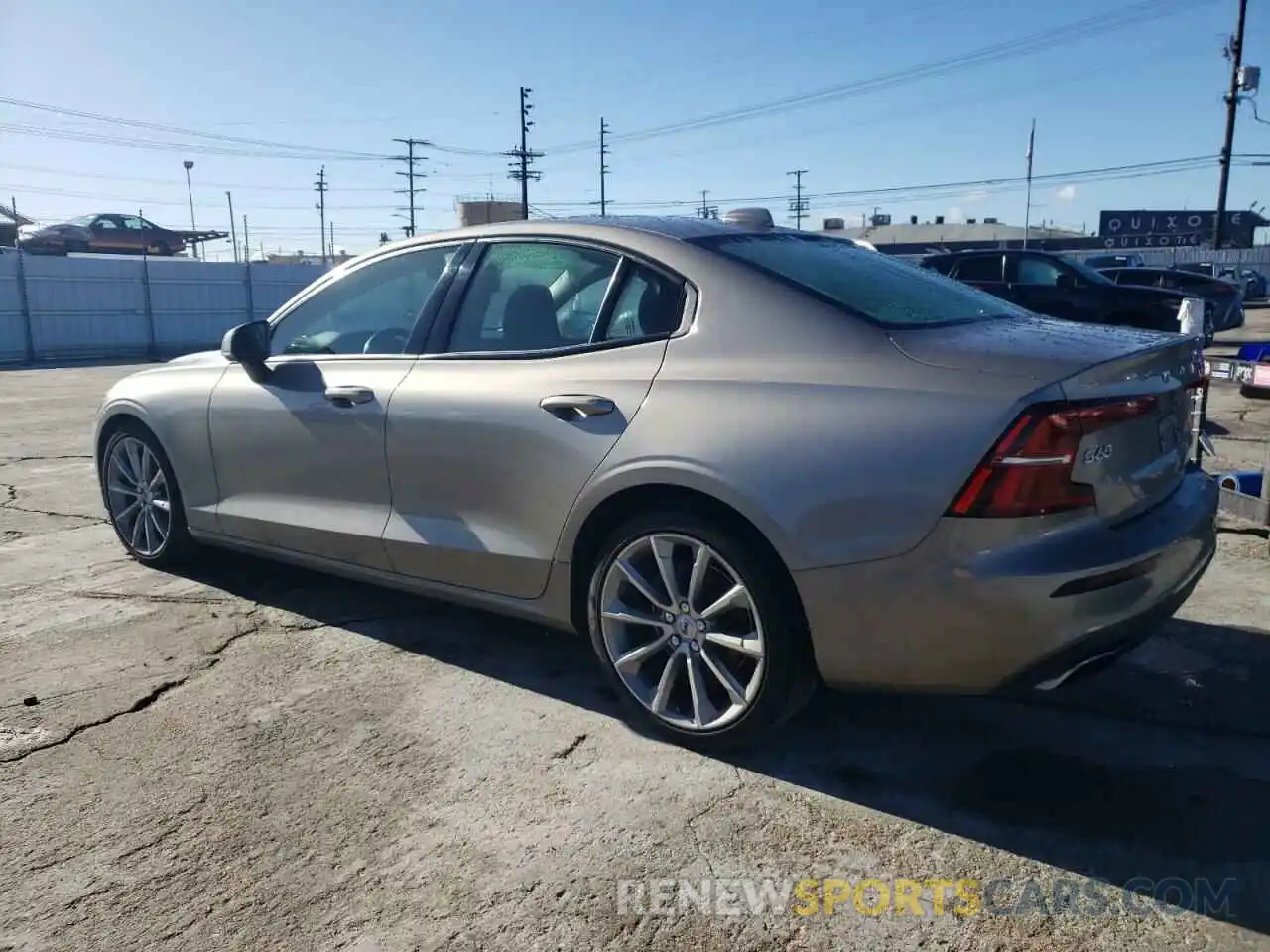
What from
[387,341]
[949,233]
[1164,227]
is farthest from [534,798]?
[949,233]

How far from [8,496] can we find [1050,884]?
6.96 meters

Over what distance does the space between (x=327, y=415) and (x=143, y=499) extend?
1.60 metres

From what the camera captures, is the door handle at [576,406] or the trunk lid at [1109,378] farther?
the door handle at [576,406]

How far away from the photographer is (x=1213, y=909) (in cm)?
234

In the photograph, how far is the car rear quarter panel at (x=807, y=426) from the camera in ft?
8.55

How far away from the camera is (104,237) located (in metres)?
37.2

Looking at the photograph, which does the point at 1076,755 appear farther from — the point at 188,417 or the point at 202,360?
the point at 202,360

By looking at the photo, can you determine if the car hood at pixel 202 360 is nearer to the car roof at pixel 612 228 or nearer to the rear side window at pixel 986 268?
the car roof at pixel 612 228

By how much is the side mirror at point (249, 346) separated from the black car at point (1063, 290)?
10324 millimetres

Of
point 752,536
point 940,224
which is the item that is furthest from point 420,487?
point 940,224

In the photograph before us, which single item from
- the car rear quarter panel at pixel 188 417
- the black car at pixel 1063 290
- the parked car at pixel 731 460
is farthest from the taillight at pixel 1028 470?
the black car at pixel 1063 290

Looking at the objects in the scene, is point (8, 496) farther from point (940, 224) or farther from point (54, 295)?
point (940, 224)

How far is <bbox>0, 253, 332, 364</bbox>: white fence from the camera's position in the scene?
2055cm

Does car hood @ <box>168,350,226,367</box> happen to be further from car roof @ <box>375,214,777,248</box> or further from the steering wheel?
car roof @ <box>375,214,777,248</box>
